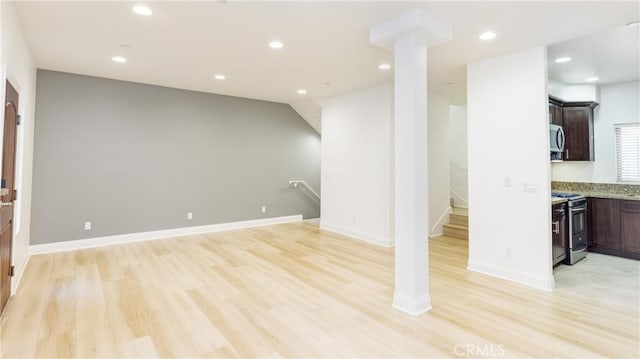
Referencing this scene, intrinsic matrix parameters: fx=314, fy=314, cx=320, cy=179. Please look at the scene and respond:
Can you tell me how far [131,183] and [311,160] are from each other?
4.00 metres

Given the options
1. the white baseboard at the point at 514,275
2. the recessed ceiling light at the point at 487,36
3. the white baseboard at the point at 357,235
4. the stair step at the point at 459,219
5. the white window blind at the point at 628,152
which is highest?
the recessed ceiling light at the point at 487,36

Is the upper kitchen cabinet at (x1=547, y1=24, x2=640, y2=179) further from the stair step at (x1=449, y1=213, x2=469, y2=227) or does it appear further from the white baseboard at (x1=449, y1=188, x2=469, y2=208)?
the white baseboard at (x1=449, y1=188, x2=469, y2=208)

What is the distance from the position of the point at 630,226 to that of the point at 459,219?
2.39 meters

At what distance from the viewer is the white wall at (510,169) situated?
3.54 meters

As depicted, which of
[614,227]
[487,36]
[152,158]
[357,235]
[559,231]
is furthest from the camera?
[357,235]

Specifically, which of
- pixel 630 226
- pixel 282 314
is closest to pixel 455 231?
pixel 630 226

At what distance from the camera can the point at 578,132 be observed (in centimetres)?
521

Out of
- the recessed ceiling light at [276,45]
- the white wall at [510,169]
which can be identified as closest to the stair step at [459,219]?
the white wall at [510,169]

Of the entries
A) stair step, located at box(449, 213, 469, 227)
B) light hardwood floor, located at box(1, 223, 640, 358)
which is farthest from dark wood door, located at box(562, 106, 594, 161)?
light hardwood floor, located at box(1, 223, 640, 358)

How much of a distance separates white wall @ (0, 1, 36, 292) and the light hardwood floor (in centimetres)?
45

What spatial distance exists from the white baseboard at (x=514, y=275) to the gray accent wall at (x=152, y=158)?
14.9 feet

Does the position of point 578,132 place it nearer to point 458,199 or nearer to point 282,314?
point 458,199

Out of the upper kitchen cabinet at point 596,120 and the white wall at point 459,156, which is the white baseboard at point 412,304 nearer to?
the upper kitchen cabinet at point 596,120

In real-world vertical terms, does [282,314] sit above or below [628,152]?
below
